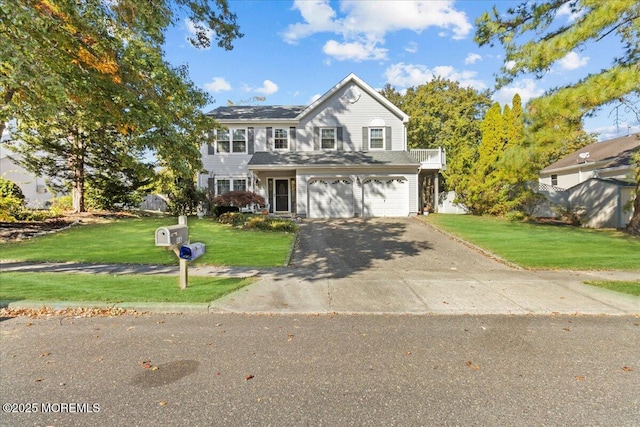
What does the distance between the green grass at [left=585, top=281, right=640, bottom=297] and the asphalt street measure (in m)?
2.18

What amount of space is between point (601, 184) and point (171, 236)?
2122 cm

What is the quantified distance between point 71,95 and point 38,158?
13698 mm

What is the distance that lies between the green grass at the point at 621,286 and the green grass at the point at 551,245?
5.56 feet

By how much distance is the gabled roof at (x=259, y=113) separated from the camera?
71.2 feet

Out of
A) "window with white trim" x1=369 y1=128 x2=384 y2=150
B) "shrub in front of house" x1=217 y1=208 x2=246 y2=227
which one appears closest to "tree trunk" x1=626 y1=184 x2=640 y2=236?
"window with white trim" x1=369 y1=128 x2=384 y2=150

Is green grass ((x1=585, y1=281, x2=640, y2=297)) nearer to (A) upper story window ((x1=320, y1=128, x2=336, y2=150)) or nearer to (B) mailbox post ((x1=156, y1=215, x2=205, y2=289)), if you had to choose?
(B) mailbox post ((x1=156, y1=215, x2=205, y2=289))

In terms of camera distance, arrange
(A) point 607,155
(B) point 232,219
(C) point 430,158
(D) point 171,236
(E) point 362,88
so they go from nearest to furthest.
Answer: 1. (D) point 171,236
2. (B) point 232,219
3. (E) point 362,88
4. (C) point 430,158
5. (A) point 607,155

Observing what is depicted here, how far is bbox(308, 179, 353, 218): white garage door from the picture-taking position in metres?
19.6

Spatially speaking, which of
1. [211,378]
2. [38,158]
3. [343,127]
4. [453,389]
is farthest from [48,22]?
[343,127]

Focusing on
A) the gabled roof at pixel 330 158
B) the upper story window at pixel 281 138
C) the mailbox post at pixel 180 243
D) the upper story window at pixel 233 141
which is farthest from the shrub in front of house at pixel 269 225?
the mailbox post at pixel 180 243

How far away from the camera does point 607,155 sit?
23672 millimetres

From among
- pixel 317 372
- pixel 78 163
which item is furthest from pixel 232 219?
pixel 317 372

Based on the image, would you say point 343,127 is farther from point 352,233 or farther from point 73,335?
point 73,335

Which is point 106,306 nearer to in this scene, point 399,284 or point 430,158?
point 399,284
